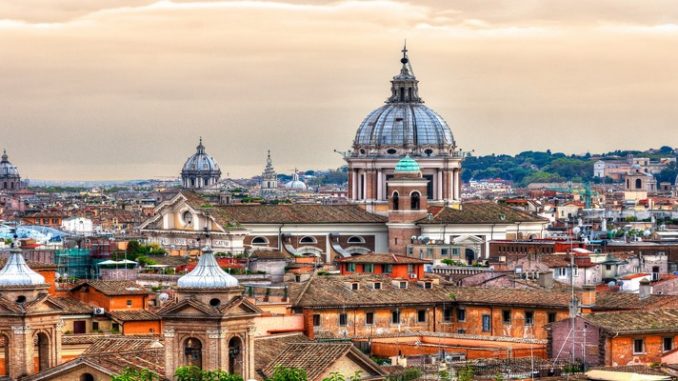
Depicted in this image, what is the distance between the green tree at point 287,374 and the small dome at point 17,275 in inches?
171

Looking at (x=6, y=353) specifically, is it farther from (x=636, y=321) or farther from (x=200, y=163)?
(x=200, y=163)

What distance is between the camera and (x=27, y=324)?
36719 millimetres

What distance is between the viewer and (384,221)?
293 feet

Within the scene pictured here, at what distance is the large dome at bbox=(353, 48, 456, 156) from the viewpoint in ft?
308

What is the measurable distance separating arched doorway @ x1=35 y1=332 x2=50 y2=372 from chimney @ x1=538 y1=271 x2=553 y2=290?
18298mm

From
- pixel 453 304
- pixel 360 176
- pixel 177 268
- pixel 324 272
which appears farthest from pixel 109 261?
pixel 360 176

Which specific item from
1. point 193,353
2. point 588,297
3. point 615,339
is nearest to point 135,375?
point 193,353

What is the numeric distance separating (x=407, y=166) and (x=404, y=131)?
4533 millimetres

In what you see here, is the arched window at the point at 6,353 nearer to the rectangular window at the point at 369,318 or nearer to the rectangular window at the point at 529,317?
the rectangular window at the point at 369,318

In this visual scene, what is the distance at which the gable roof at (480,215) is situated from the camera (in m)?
87.9

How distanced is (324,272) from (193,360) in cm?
2438

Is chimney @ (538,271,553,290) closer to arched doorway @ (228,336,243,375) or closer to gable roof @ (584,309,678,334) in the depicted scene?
gable roof @ (584,309,678,334)

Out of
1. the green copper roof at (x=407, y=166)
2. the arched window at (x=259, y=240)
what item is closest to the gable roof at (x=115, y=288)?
the arched window at (x=259, y=240)

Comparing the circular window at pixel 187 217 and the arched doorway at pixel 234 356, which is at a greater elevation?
the circular window at pixel 187 217
